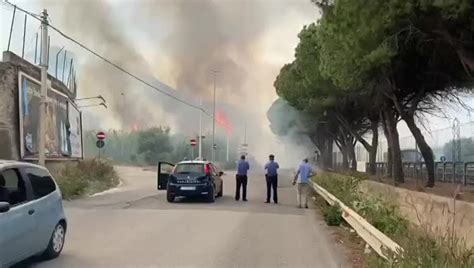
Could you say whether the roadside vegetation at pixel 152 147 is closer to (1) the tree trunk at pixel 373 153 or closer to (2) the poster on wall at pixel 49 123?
(1) the tree trunk at pixel 373 153

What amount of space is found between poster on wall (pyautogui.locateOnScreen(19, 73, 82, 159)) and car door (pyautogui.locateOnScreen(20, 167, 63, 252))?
1470 cm

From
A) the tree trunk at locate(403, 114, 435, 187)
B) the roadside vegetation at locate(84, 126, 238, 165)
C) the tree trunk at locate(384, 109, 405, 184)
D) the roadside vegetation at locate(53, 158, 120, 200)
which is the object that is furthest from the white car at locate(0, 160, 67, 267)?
the roadside vegetation at locate(84, 126, 238, 165)

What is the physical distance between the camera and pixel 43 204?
8.34 meters

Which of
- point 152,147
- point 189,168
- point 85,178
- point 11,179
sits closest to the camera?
point 11,179

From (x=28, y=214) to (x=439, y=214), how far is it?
5.47 meters

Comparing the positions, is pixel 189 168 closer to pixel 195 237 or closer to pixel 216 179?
pixel 216 179

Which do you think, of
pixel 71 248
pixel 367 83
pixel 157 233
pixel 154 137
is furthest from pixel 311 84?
pixel 154 137

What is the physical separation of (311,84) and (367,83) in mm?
8552

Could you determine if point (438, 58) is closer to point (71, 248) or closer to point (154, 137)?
point (71, 248)

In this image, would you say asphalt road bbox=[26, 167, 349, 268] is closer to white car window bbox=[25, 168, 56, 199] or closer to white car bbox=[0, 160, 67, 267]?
white car bbox=[0, 160, 67, 267]

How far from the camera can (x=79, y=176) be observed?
2470 cm

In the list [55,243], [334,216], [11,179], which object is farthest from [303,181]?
[11,179]

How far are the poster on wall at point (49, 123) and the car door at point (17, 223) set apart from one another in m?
15.5

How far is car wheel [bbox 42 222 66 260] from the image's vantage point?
8.77 metres
